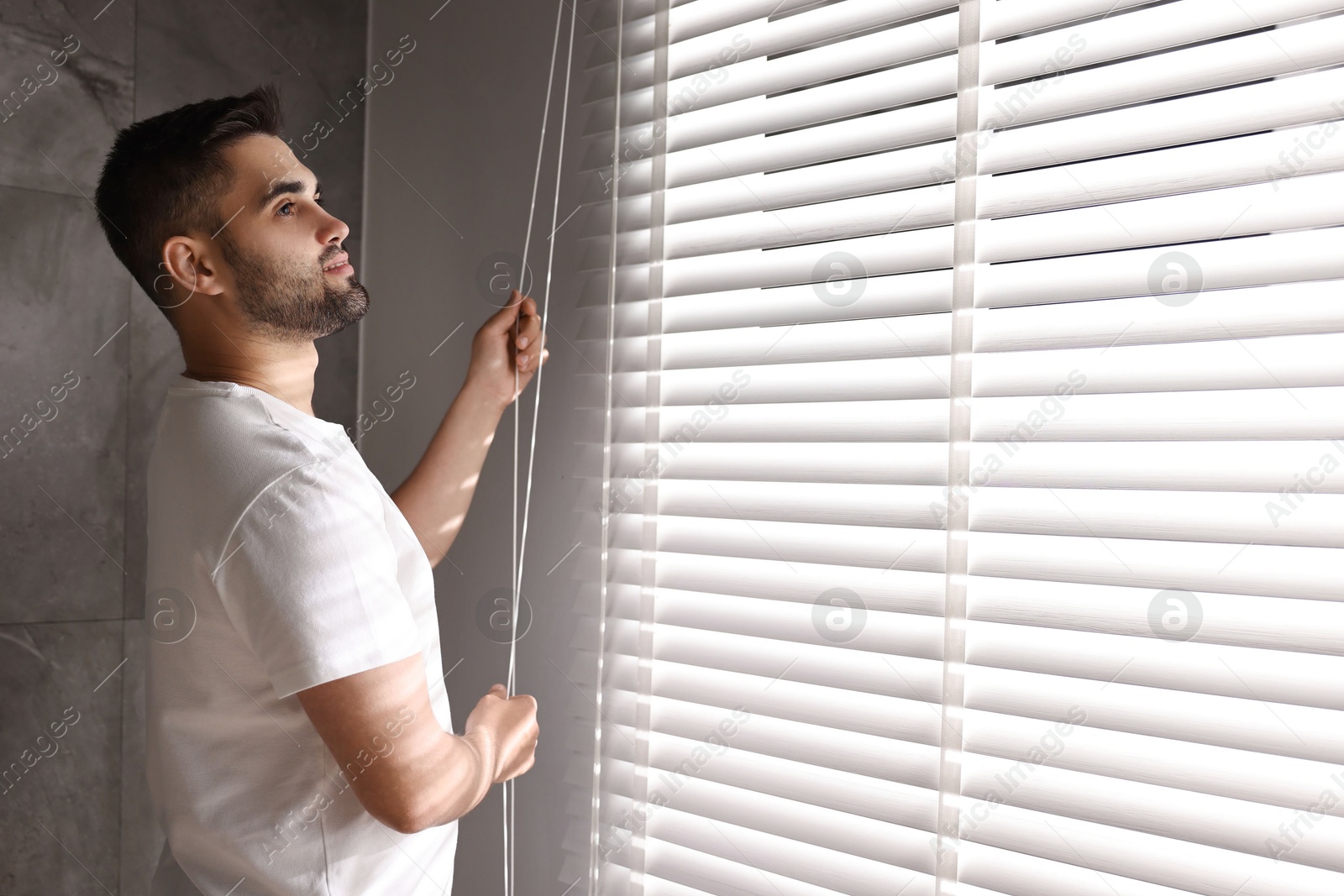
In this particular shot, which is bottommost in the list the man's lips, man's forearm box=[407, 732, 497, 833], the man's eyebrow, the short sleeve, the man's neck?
man's forearm box=[407, 732, 497, 833]

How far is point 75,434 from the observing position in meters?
1.17

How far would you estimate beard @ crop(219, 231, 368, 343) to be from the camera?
0.87 meters

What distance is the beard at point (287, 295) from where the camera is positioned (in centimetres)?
87

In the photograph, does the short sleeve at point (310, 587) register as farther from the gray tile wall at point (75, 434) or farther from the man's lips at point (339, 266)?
the gray tile wall at point (75, 434)

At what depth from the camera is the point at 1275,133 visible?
670 millimetres

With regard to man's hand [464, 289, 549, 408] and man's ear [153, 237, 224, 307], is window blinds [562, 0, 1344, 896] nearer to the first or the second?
man's hand [464, 289, 549, 408]

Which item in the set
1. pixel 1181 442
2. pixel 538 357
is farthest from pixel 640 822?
pixel 1181 442

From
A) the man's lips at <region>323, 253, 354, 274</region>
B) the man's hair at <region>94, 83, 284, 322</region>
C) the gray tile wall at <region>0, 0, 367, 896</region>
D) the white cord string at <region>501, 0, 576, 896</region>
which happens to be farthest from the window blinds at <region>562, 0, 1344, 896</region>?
the gray tile wall at <region>0, 0, 367, 896</region>

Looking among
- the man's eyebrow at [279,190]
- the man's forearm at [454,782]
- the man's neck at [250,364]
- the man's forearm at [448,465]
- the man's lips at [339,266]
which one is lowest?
the man's forearm at [454,782]

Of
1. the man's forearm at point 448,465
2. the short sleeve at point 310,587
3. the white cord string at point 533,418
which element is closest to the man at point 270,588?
the short sleeve at point 310,587

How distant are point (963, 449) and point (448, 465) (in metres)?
0.58

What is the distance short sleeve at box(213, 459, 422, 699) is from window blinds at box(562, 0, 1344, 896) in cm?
36

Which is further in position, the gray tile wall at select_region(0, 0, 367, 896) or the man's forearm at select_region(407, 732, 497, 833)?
the gray tile wall at select_region(0, 0, 367, 896)

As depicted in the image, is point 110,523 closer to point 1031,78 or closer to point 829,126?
→ point 829,126
